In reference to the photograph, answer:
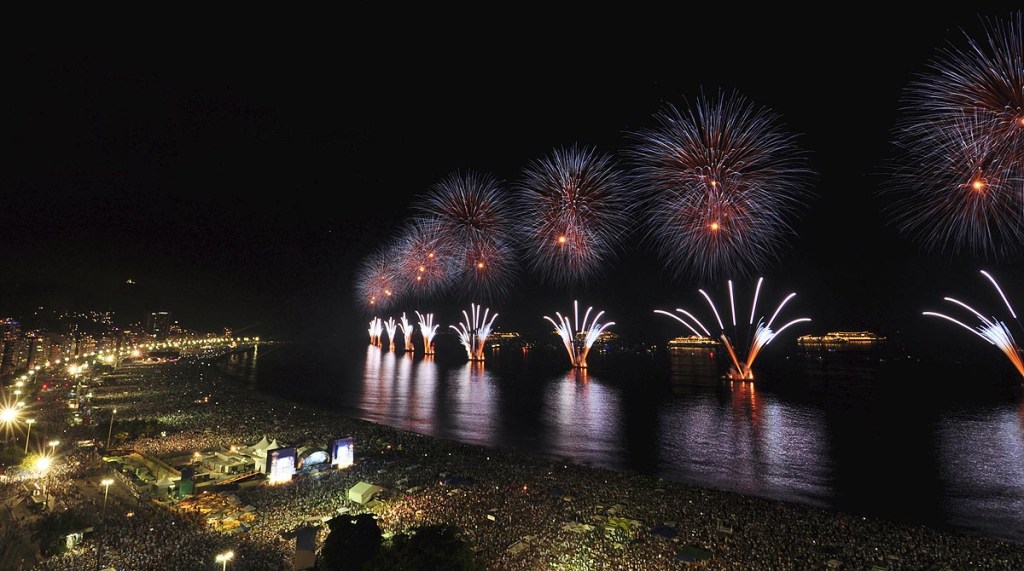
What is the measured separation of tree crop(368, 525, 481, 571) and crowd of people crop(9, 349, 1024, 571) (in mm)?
2559

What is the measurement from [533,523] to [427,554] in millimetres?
6276

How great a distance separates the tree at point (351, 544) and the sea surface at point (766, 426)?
56.8ft

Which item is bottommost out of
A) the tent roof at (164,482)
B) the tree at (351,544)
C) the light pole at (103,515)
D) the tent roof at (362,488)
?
the light pole at (103,515)

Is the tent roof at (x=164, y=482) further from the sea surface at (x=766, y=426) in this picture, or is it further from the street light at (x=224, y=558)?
the sea surface at (x=766, y=426)

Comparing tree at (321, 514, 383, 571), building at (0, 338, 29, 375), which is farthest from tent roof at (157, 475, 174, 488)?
building at (0, 338, 29, 375)

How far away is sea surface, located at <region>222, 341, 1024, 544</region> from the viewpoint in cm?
2379

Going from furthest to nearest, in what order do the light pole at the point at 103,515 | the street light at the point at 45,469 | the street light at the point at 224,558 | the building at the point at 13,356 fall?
the building at the point at 13,356 → the street light at the point at 45,469 → the light pole at the point at 103,515 → the street light at the point at 224,558

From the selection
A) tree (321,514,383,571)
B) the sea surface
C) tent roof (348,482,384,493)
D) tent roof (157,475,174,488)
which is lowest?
the sea surface

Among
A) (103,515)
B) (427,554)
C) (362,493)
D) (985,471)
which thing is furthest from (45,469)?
(985,471)

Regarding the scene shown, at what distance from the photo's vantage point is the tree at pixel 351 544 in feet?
43.7

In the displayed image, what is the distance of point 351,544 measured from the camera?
13.5 m

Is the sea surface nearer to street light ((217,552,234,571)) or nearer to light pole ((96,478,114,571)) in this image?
street light ((217,552,234,571))

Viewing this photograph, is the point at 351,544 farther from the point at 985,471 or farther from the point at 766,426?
the point at 766,426

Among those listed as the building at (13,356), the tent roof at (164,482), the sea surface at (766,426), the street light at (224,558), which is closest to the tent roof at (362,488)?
the street light at (224,558)
